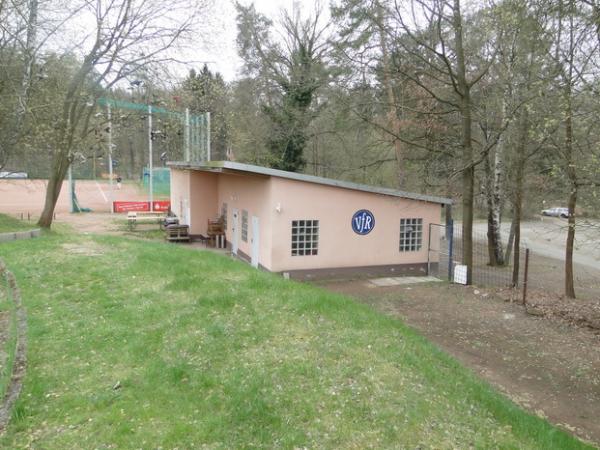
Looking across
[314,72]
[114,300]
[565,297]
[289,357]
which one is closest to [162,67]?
[314,72]

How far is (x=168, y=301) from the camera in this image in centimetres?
720

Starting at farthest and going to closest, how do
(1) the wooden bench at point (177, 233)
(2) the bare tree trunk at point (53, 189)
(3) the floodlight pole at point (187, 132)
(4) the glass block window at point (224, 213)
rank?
(1) the wooden bench at point (177, 233)
(4) the glass block window at point (224, 213)
(3) the floodlight pole at point (187, 132)
(2) the bare tree trunk at point (53, 189)

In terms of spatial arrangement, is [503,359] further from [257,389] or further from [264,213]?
[264,213]

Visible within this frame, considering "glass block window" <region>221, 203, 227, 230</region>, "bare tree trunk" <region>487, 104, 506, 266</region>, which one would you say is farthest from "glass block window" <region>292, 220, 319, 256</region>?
"bare tree trunk" <region>487, 104, 506, 266</region>

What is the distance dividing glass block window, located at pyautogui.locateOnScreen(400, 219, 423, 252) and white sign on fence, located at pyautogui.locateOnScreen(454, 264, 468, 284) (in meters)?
1.58

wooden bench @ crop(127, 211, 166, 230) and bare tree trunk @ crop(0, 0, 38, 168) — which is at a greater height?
bare tree trunk @ crop(0, 0, 38, 168)

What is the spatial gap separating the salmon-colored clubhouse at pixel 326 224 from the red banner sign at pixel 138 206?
1622 cm

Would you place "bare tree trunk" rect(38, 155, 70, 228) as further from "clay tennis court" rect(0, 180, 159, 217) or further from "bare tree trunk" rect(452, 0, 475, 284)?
"bare tree trunk" rect(452, 0, 475, 284)

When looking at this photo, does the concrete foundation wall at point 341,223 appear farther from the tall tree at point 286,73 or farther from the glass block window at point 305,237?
the tall tree at point 286,73

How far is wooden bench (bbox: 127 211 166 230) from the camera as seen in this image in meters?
23.7

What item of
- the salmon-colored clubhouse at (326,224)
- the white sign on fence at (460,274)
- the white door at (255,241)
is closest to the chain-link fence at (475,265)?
the salmon-colored clubhouse at (326,224)

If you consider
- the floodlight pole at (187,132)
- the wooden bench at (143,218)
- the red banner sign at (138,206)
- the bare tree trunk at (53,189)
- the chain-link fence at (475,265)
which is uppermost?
the floodlight pole at (187,132)

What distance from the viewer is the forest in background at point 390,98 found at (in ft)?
34.6

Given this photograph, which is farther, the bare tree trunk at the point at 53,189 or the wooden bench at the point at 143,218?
the wooden bench at the point at 143,218
